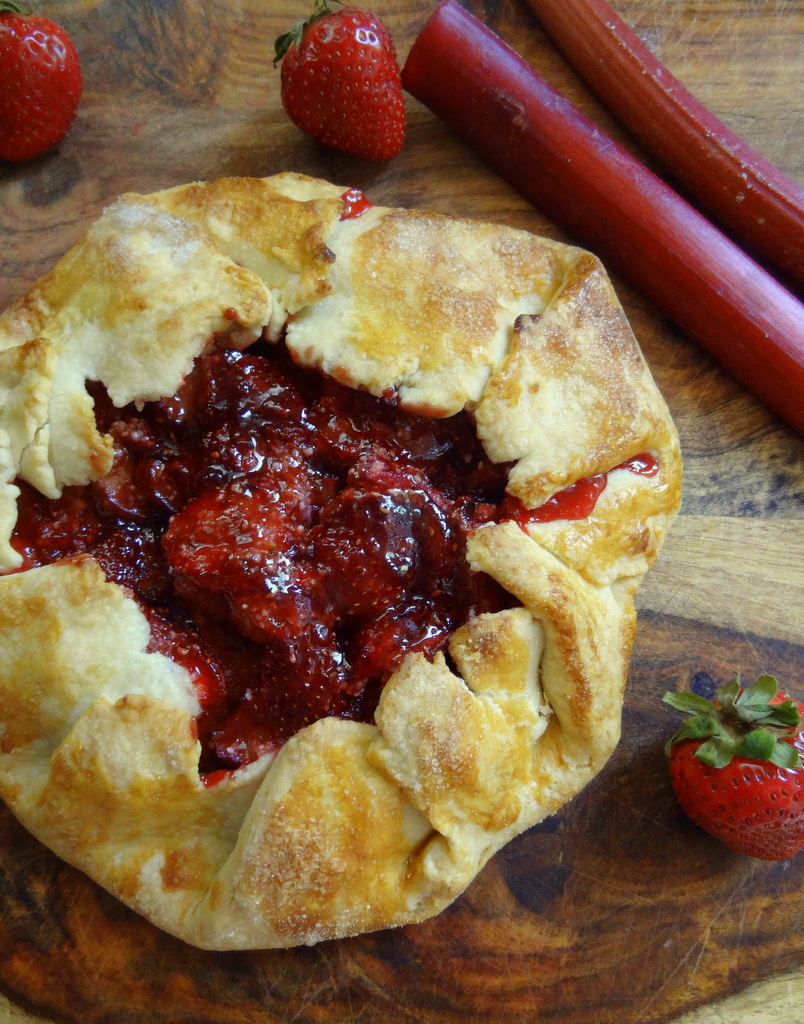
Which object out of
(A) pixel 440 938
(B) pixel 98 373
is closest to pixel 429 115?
(B) pixel 98 373

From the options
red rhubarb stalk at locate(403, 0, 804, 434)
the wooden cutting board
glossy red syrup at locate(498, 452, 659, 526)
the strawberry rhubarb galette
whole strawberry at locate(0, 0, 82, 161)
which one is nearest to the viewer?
the strawberry rhubarb galette

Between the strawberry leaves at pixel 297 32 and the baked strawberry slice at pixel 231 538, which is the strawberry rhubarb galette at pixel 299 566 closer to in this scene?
the baked strawberry slice at pixel 231 538

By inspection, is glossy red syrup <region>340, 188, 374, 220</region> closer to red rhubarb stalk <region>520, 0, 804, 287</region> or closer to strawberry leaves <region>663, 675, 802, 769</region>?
red rhubarb stalk <region>520, 0, 804, 287</region>

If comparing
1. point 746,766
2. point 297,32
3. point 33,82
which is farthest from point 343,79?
point 746,766

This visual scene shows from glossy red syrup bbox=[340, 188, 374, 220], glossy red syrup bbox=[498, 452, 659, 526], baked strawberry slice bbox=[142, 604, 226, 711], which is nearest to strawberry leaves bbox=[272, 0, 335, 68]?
glossy red syrup bbox=[340, 188, 374, 220]

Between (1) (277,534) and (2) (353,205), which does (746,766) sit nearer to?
(1) (277,534)

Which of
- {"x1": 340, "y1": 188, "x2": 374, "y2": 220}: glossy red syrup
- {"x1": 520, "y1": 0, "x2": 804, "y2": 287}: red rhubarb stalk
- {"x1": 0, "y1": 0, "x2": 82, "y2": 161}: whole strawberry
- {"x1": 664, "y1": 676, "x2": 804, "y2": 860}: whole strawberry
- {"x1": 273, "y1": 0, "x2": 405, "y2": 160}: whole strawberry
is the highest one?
{"x1": 520, "y1": 0, "x2": 804, "y2": 287}: red rhubarb stalk
